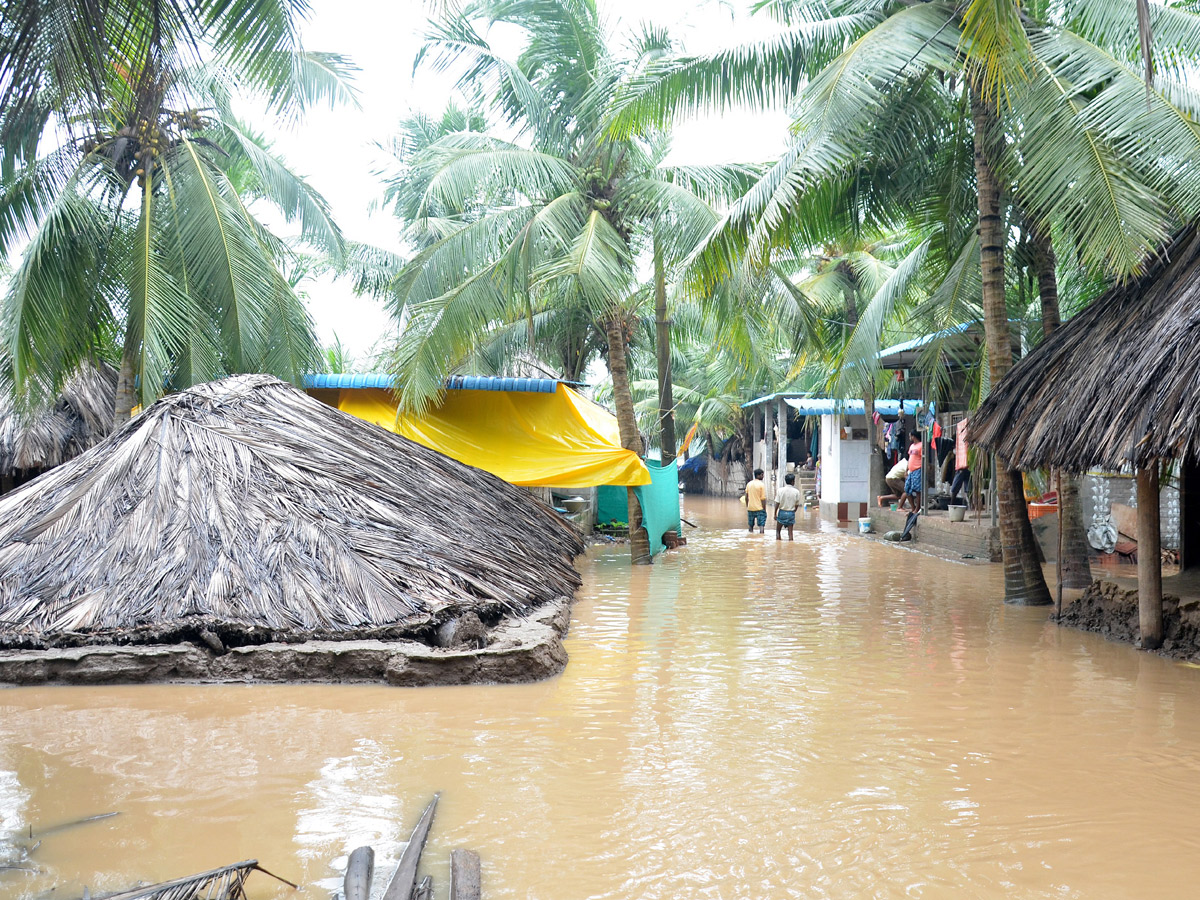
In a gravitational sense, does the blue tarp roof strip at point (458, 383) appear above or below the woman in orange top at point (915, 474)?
above

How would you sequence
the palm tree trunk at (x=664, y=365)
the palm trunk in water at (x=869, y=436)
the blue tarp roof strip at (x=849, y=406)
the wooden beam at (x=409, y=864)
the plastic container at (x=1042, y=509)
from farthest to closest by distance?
the blue tarp roof strip at (x=849, y=406) < the palm trunk in water at (x=869, y=436) < the palm tree trunk at (x=664, y=365) < the plastic container at (x=1042, y=509) < the wooden beam at (x=409, y=864)

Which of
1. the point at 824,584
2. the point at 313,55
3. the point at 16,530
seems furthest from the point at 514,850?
the point at 824,584

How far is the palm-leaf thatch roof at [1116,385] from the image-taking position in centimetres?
634

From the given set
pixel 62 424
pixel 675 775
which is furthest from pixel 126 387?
pixel 675 775

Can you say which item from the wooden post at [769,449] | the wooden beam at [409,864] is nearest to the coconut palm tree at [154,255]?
the wooden beam at [409,864]

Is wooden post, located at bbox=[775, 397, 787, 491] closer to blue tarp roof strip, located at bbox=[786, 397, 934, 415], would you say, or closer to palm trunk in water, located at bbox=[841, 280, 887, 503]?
blue tarp roof strip, located at bbox=[786, 397, 934, 415]

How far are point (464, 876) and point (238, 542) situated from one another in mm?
4325

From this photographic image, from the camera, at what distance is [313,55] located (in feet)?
28.7

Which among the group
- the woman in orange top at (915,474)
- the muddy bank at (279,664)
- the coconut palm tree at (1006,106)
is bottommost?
the muddy bank at (279,664)

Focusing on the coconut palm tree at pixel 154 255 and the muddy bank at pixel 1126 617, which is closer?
the muddy bank at pixel 1126 617

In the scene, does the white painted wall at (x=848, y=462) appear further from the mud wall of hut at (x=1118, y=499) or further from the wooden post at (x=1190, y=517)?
the wooden post at (x=1190, y=517)

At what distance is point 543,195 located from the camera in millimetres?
13703

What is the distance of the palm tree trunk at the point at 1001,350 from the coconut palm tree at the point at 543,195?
3549mm

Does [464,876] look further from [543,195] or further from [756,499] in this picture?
[756,499]
